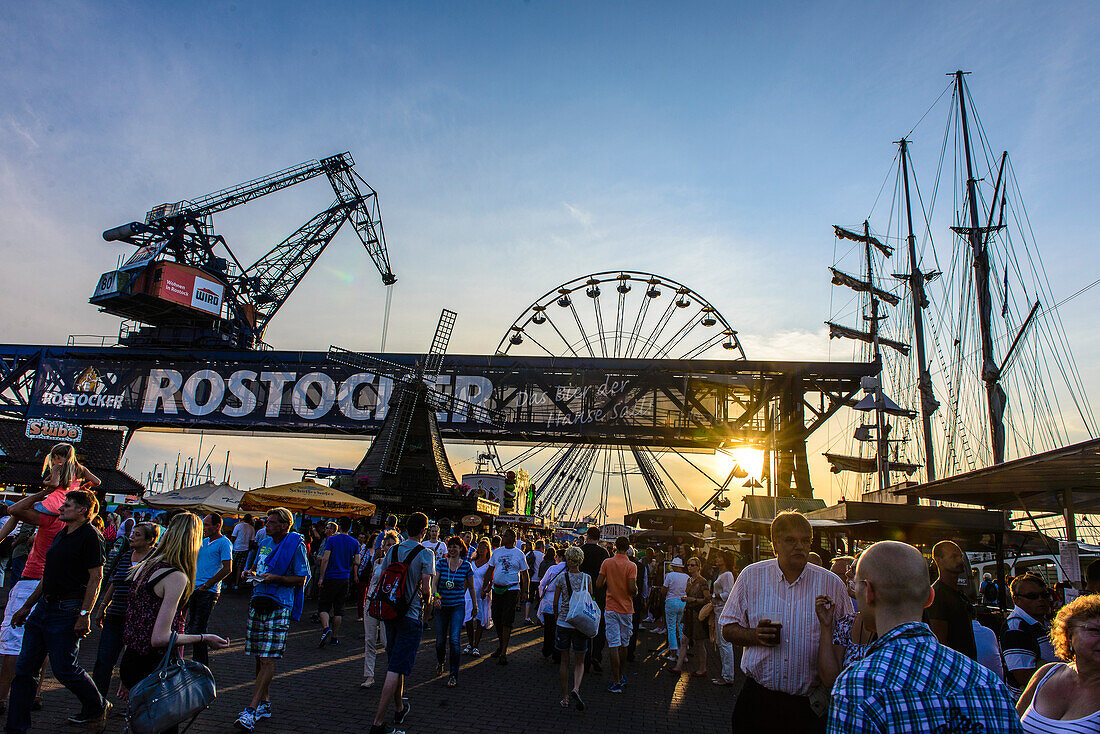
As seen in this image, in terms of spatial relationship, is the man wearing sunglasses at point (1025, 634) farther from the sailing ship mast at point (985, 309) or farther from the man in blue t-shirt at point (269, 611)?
the sailing ship mast at point (985, 309)

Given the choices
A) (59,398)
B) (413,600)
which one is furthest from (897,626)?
(59,398)

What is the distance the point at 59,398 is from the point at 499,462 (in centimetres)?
2638

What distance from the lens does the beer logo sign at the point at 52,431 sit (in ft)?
120

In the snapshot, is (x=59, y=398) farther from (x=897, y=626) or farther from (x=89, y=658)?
(x=897, y=626)

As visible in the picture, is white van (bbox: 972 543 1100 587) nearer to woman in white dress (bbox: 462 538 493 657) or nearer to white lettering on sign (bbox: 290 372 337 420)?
woman in white dress (bbox: 462 538 493 657)

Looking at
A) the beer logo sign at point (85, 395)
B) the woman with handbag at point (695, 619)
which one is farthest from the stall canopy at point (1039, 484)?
the beer logo sign at point (85, 395)

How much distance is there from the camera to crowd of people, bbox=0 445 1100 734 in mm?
2408

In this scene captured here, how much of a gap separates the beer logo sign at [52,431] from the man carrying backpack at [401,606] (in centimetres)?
3838

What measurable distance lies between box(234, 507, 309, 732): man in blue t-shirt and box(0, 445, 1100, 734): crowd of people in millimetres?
20

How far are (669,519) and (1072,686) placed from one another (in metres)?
21.6

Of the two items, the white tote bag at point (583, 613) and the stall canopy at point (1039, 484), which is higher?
the stall canopy at point (1039, 484)

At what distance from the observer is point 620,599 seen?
31.0 ft

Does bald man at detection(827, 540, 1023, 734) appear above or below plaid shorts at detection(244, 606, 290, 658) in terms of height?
above

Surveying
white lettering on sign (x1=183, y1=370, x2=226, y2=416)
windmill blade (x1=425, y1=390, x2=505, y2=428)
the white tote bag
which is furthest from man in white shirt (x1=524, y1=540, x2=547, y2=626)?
white lettering on sign (x1=183, y1=370, x2=226, y2=416)
